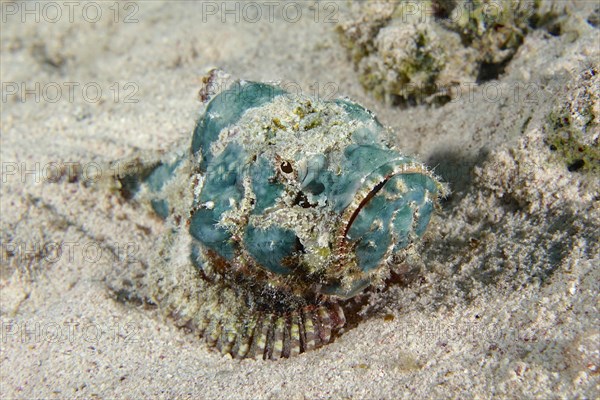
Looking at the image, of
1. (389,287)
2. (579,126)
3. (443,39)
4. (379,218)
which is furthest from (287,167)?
(443,39)

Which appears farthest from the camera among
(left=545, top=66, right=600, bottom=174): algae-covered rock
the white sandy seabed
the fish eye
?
(left=545, top=66, right=600, bottom=174): algae-covered rock

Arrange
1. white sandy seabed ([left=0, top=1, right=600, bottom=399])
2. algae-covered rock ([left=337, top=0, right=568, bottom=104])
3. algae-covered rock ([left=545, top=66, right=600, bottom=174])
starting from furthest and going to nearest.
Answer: algae-covered rock ([left=337, top=0, right=568, bottom=104]), algae-covered rock ([left=545, top=66, right=600, bottom=174]), white sandy seabed ([left=0, top=1, right=600, bottom=399])

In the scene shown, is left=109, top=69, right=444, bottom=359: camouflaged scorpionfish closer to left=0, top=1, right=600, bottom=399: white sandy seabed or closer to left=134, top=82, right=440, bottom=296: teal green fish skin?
left=134, top=82, right=440, bottom=296: teal green fish skin

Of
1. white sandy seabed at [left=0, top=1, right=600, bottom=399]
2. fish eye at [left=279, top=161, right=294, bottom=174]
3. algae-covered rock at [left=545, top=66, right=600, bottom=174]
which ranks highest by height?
algae-covered rock at [left=545, top=66, right=600, bottom=174]

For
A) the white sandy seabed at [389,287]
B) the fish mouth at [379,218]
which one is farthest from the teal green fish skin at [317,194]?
the white sandy seabed at [389,287]

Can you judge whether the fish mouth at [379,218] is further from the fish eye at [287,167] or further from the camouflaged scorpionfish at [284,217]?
the fish eye at [287,167]

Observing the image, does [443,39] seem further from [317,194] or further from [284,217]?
[284,217]

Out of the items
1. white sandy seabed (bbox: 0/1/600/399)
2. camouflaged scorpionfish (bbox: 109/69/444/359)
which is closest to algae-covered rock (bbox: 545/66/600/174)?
white sandy seabed (bbox: 0/1/600/399)

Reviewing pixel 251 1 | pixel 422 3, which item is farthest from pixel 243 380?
pixel 251 1
